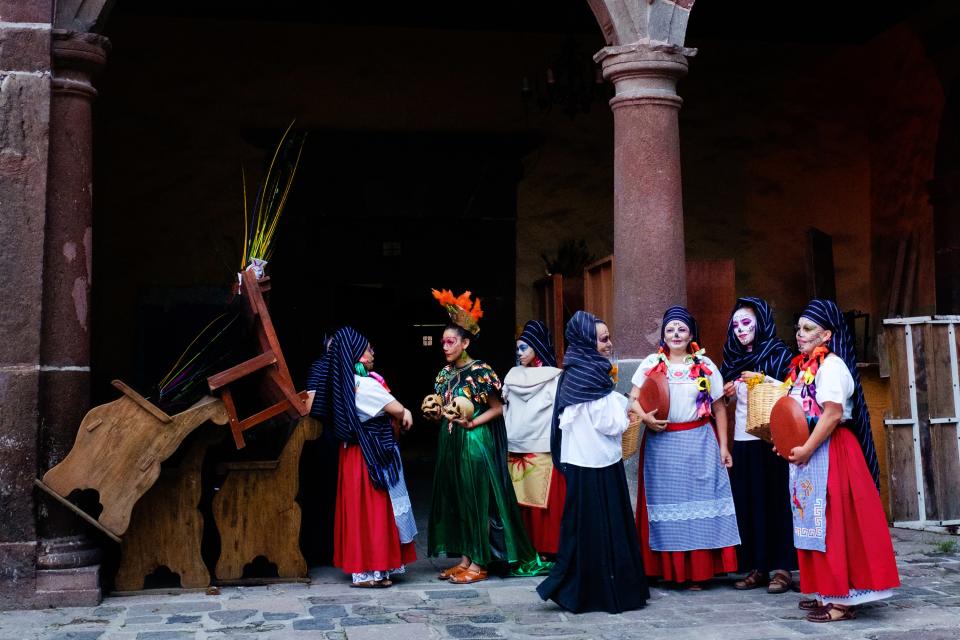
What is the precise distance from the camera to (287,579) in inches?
235

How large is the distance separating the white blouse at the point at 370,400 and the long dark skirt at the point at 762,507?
204 centimetres

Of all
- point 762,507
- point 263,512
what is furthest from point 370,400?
point 762,507

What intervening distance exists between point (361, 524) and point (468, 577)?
0.69m

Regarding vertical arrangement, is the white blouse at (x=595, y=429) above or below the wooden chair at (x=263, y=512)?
above

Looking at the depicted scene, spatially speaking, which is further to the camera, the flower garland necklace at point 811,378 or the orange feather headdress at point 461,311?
the orange feather headdress at point 461,311

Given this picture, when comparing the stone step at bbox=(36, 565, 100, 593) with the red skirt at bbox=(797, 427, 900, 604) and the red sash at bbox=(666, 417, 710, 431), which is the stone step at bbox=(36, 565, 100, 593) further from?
the red skirt at bbox=(797, 427, 900, 604)

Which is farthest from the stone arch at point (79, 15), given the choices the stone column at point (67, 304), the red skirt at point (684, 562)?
the red skirt at point (684, 562)

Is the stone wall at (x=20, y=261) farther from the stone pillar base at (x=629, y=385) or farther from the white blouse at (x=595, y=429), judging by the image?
the stone pillar base at (x=629, y=385)

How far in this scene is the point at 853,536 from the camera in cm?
498

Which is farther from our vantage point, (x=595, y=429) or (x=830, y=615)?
(x=595, y=429)

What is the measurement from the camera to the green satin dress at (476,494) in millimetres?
6062

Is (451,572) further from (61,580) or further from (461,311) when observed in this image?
(61,580)

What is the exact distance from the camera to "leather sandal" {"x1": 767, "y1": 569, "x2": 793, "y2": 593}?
5.70 meters

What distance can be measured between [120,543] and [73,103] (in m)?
2.44
